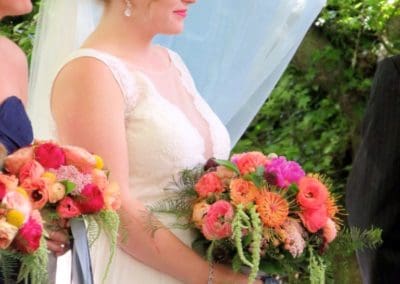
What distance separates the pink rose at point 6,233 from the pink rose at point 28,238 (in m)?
0.02

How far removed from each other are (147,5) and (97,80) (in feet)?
0.92

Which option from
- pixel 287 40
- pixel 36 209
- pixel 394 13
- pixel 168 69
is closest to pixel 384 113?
pixel 287 40

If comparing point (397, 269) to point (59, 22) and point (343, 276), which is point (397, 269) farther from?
point (59, 22)

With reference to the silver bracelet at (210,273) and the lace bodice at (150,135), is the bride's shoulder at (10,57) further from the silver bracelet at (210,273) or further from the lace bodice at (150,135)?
the silver bracelet at (210,273)

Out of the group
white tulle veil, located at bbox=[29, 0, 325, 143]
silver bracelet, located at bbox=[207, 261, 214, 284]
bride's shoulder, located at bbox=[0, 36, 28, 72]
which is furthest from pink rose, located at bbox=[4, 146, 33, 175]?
white tulle veil, located at bbox=[29, 0, 325, 143]

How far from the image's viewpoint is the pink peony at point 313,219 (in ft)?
7.45

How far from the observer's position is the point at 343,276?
8.86ft

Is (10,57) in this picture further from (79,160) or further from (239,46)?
(239,46)

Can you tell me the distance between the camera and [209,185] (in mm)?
2314

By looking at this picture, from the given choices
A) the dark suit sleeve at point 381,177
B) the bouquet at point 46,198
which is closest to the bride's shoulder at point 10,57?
the bouquet at point 46,198

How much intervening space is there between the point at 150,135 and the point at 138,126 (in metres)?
0.04

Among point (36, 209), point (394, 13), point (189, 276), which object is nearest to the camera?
point (36, 209)

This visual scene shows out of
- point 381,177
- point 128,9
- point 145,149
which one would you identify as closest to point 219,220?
point 145,149

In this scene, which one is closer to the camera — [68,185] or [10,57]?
[68,185]
